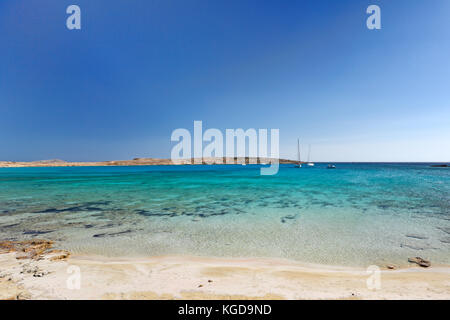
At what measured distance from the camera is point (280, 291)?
157 inches

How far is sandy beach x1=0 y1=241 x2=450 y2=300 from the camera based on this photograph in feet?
12.6

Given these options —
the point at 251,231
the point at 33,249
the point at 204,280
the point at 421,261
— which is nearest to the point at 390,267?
the point at 421,261

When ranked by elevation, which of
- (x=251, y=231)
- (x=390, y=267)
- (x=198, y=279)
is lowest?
(x=251, y=231)

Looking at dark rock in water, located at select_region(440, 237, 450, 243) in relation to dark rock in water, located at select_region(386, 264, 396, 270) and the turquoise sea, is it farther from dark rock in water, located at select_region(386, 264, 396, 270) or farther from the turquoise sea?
dark rock in water, located at select_region(386, 264, 396, 270)

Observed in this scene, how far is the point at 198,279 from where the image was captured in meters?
4.54

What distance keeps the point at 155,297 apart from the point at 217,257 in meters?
2.73

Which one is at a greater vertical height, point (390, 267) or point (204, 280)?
point (204, 280)

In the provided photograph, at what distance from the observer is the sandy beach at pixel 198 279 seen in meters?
3.85

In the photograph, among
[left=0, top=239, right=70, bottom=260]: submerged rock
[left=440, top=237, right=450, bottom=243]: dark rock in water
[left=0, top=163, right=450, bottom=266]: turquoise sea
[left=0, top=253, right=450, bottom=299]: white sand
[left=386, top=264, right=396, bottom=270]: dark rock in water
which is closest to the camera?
[left=0, top=253, right=450, bottom=299]: white sand

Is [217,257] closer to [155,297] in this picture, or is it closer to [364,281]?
[155,297]

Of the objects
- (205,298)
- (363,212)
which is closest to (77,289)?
(205,298)

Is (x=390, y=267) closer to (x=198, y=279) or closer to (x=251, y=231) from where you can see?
(x=251, y=231)

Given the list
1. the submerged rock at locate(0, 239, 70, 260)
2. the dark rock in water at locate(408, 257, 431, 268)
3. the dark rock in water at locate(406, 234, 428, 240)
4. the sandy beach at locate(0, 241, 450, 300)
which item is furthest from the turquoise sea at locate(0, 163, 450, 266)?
the sandy beach at locate(0, 241, 450, 300)

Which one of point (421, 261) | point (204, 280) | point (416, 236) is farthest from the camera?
point (416, 236)
